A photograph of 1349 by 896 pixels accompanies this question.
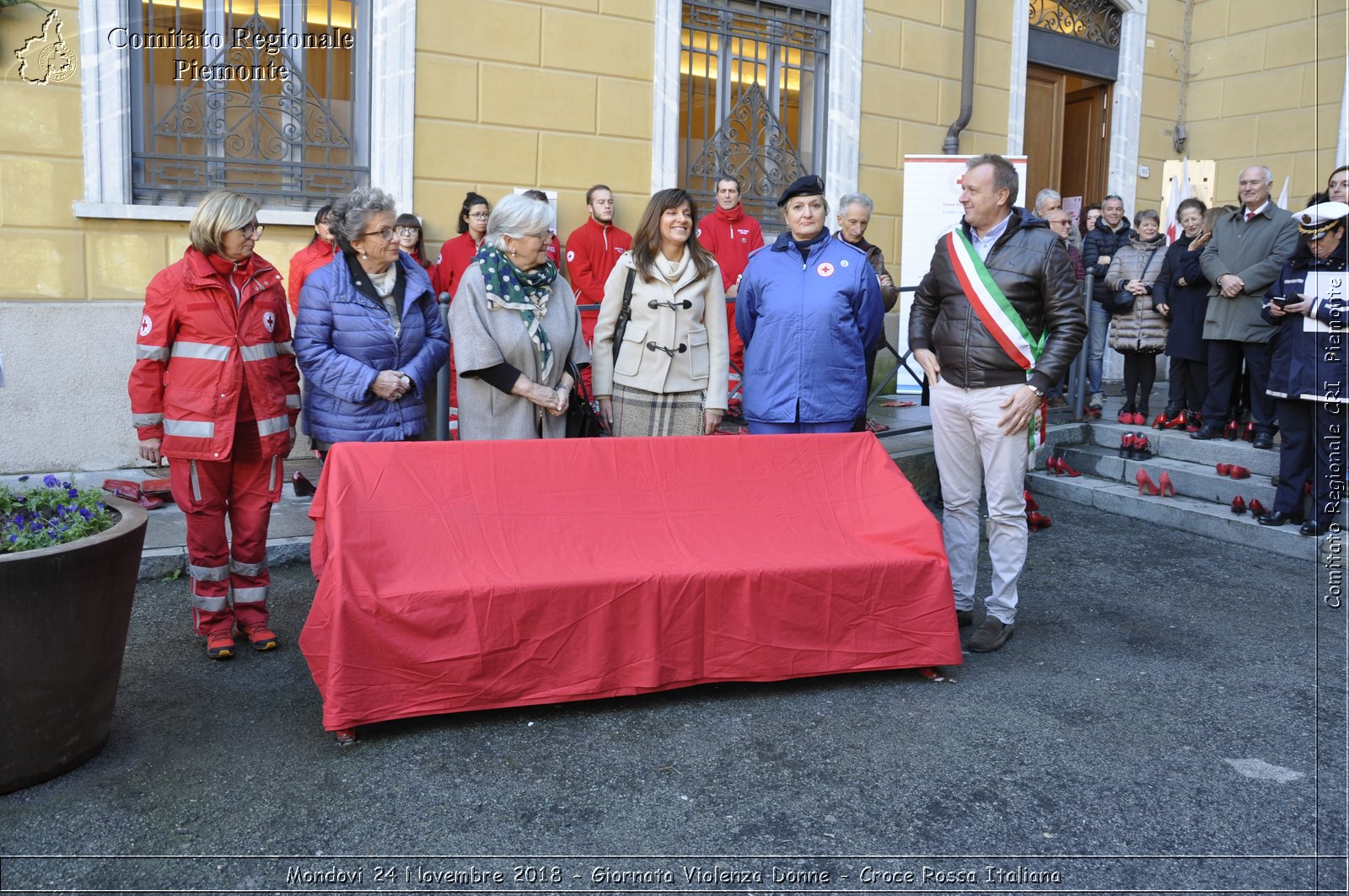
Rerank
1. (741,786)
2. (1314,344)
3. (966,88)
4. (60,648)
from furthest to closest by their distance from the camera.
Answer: (966,88) < (1314,344) < (741,786) < (60,648)

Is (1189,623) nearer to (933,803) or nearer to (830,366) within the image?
(830,366)

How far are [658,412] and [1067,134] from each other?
8985 mm

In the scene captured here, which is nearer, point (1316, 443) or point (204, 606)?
point (204, 606)

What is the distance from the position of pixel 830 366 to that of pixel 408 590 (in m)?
2.18

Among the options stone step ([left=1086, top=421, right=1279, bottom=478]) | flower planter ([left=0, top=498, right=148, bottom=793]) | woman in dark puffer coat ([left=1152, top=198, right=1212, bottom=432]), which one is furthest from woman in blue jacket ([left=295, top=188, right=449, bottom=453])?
woman in dark puffer coat ([left=1152, top=198, right=1212, bottom=432])

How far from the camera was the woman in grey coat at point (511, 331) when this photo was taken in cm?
443

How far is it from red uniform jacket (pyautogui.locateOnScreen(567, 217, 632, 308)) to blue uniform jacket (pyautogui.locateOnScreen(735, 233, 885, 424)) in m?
2.98

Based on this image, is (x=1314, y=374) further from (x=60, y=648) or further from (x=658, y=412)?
(x=60, y=648)

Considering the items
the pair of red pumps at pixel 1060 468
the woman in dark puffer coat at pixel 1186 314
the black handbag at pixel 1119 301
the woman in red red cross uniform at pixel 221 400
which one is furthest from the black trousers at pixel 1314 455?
the woman in red red cross uniform at pixel 221 400

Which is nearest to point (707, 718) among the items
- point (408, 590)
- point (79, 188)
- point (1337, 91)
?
point (408, 590)

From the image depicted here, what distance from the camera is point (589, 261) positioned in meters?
7.84

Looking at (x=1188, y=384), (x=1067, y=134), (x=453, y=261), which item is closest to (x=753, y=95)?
(x=453, y=261)

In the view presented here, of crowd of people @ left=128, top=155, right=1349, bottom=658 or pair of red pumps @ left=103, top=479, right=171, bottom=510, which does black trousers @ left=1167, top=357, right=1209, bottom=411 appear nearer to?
crowd of people @ left=128, top=155, right=1349, bottom=658

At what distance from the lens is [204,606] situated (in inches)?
171
